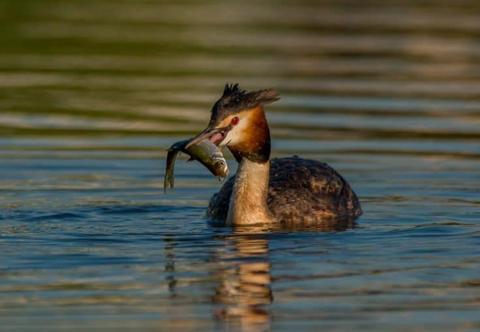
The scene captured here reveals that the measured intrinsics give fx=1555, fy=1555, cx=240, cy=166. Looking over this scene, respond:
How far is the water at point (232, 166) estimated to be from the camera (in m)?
11.6

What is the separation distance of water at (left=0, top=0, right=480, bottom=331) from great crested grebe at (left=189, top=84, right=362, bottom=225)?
0.32m

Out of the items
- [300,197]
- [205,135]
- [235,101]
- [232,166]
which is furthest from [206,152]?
[232,166]

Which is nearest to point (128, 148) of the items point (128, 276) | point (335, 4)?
point (128, 276)

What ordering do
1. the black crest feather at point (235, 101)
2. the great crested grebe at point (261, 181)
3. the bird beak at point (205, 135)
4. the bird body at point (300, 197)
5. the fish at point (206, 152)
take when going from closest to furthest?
1. the bird beak at point (205, 135)
2. the fish at point (206, 152)
3. the black crest feather at point (235, 101)
4. the great crested grebe at point (261, 181)
5. the bird body at point (300, 197)

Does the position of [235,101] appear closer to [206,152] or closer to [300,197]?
[206,152]

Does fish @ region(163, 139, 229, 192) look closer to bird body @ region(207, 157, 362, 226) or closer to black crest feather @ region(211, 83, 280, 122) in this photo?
black crest feather @ region(211, 83, 280, 122)

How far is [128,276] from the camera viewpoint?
12.4m

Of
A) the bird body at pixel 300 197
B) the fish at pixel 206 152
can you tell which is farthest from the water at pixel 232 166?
the fish at pixel 206 152

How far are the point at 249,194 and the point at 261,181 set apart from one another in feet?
0.57

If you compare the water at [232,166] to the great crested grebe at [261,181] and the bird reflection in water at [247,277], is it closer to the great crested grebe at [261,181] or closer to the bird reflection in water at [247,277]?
the bird reflection in water at [247,277]

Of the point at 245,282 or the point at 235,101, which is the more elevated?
the point at 235,101

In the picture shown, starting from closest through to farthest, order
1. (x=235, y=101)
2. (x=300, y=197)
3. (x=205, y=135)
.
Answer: (x=205, y=135), (x=235, y=101), (x=300, y=197)

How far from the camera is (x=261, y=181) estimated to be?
15.0 metres

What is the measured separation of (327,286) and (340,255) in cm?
140
